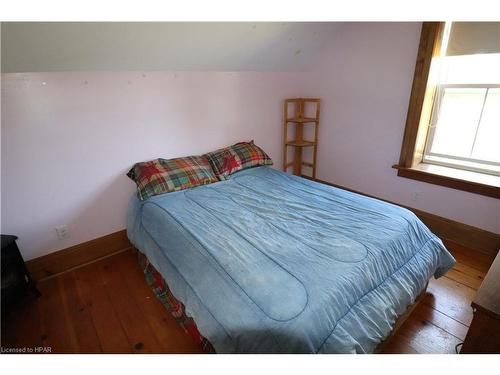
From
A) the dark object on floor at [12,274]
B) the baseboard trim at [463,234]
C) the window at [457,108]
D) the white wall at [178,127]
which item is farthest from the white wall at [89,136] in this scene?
the baseboard trim at [463,234]

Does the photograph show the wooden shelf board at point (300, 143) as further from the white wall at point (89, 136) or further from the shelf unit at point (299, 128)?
the white wall at point (89, 136)

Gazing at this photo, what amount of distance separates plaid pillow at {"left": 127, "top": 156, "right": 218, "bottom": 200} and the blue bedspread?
0.09m

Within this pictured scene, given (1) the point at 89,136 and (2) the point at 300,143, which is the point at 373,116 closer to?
(2) the point at 300,143

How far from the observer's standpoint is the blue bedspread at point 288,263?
984 millimetres

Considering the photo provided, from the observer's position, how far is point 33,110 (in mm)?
1653

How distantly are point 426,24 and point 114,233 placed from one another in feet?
10.1

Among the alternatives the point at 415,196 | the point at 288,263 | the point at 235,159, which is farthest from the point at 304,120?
the point at 288,263

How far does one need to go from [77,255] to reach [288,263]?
1.76 m

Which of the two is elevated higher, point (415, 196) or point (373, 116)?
point (373, 116)

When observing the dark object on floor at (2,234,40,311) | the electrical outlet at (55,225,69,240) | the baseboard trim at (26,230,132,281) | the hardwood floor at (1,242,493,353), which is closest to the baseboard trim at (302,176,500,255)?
the hardwood floor at (1,242,493,353)

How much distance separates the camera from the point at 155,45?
1856mm

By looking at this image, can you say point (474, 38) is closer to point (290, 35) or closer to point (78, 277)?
point (290, 35)

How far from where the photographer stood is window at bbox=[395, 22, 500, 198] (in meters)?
1.98

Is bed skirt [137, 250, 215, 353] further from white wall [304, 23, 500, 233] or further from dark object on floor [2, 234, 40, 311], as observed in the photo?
white wall [304, 23, 500, 233]
